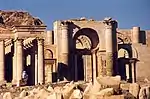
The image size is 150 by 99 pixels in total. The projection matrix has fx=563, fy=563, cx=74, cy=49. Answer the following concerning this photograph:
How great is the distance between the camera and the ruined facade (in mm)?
48000

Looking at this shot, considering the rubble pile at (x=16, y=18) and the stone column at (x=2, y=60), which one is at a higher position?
the rubble pile at (x=16, y=18)

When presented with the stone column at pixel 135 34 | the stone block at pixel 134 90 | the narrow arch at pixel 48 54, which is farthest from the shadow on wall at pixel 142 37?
the stone block at pixel 134 90

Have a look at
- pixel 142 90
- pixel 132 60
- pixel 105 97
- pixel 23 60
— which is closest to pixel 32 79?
pixel 23 60

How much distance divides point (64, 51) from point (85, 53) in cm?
245

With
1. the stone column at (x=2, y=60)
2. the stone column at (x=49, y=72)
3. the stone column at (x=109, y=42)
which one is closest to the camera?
the stone column at (x=2, y=60)

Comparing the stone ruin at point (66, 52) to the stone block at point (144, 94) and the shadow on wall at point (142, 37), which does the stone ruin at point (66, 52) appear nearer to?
the shadow on wall at point (142, 37)

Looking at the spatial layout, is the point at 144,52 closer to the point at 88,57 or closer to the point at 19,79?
the point at 88,57

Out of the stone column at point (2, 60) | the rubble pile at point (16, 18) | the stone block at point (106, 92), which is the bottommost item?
the stone block at point (106, 92)

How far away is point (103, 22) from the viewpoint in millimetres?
54688

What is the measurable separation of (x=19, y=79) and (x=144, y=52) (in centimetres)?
1843

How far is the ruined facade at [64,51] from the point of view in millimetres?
48000

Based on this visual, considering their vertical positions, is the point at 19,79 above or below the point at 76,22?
below

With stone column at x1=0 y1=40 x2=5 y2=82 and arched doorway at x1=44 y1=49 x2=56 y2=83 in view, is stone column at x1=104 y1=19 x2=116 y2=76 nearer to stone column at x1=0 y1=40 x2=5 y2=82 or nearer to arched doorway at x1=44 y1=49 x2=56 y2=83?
arched doorway at x1=44 y1=49 x2=56 y2=83

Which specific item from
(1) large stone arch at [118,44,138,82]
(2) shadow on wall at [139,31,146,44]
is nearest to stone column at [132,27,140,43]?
(2) shadow on wall at [139,31,146,44]
